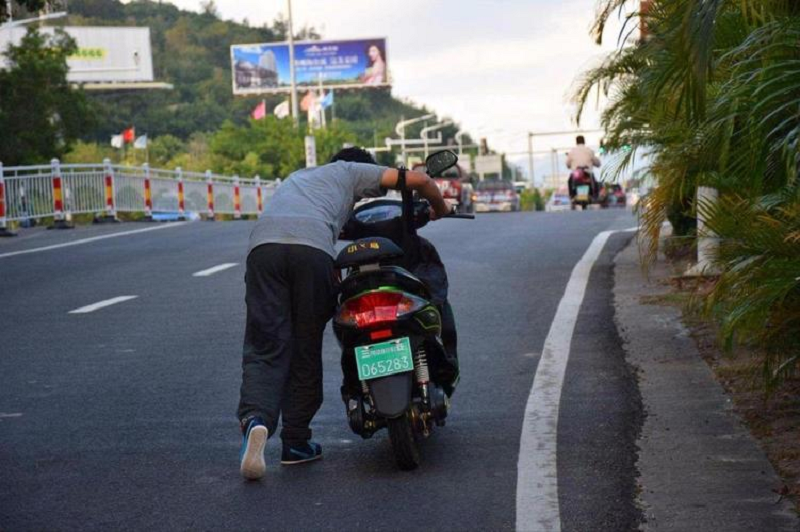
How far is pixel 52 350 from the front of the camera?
459 inches

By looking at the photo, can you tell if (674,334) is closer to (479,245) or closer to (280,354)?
(280,354)

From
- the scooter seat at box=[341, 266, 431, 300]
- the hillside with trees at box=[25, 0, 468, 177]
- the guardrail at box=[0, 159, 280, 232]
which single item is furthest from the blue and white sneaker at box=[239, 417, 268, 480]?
the hillside with trees at box=[25, 0, 468, 177]

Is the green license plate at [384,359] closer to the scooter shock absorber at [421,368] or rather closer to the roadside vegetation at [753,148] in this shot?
the scooter shock absorber at [421,368]

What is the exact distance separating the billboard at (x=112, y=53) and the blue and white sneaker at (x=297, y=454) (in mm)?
107707

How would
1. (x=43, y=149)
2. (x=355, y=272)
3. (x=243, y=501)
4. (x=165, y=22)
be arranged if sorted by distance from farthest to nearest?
(x=165, y=22) → (x=43, y=149) → (x=355, y=272) → (x=243, y=501)

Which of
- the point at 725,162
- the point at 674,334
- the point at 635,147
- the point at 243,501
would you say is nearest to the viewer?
the point at 243,501

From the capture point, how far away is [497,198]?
2835 inches

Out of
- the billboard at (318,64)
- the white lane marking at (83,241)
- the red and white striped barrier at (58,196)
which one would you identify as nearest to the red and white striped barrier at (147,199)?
the red and white striped barrier at (58,196)

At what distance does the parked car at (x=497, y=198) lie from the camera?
71.6 meters

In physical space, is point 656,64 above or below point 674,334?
above

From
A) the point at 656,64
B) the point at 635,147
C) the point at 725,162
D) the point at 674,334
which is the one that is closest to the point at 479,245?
the point at 635,147

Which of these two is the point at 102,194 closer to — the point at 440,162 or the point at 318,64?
the point at 440,162

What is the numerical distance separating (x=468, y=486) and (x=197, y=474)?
128 centimetres

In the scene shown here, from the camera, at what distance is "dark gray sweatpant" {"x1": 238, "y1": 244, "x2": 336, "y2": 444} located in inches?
286
